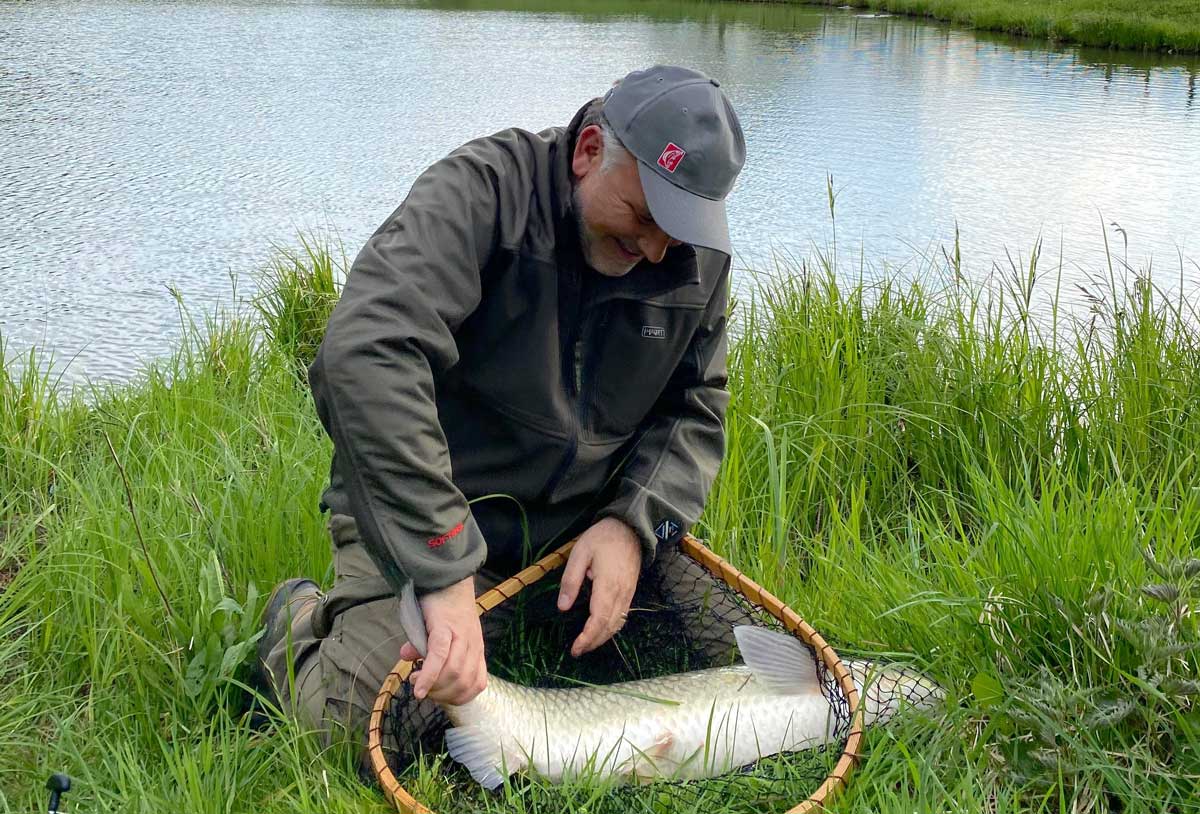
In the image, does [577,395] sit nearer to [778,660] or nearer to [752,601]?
[752,601]

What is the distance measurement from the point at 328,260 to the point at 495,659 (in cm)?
283

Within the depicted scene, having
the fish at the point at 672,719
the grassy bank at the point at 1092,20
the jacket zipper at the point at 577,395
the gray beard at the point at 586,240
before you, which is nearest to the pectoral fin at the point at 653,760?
the fish at the point at 672,719

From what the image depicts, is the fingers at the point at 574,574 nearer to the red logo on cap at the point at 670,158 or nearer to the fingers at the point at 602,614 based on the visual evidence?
the fingers at the point at 602,614

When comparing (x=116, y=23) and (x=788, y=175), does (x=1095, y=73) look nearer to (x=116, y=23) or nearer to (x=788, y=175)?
(x=788, y=175)

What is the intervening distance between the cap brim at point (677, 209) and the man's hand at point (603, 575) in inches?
26.0

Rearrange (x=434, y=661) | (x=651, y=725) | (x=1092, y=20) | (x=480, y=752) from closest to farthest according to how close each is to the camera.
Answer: (x=434, y=661) < (x=480, y=752) < (x=651, y=725) < (x=1092, y=20)

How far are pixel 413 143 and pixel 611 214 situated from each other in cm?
810

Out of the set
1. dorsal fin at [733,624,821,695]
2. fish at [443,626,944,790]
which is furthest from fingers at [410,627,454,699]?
dorsal fin at [733,624,821,695]

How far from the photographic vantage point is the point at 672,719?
2174mm

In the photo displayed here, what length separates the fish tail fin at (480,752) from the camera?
2.04 meters

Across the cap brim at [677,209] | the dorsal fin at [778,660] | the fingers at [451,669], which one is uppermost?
the cap brim at [677,209]

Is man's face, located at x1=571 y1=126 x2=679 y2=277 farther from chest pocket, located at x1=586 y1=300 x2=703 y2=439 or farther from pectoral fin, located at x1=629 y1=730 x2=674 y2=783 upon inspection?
pectoral fin, located at x1=629 y1=730 x2=674 y2=783

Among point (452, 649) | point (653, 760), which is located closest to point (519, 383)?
point (452, 649)

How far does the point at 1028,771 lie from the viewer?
2.02 metres
